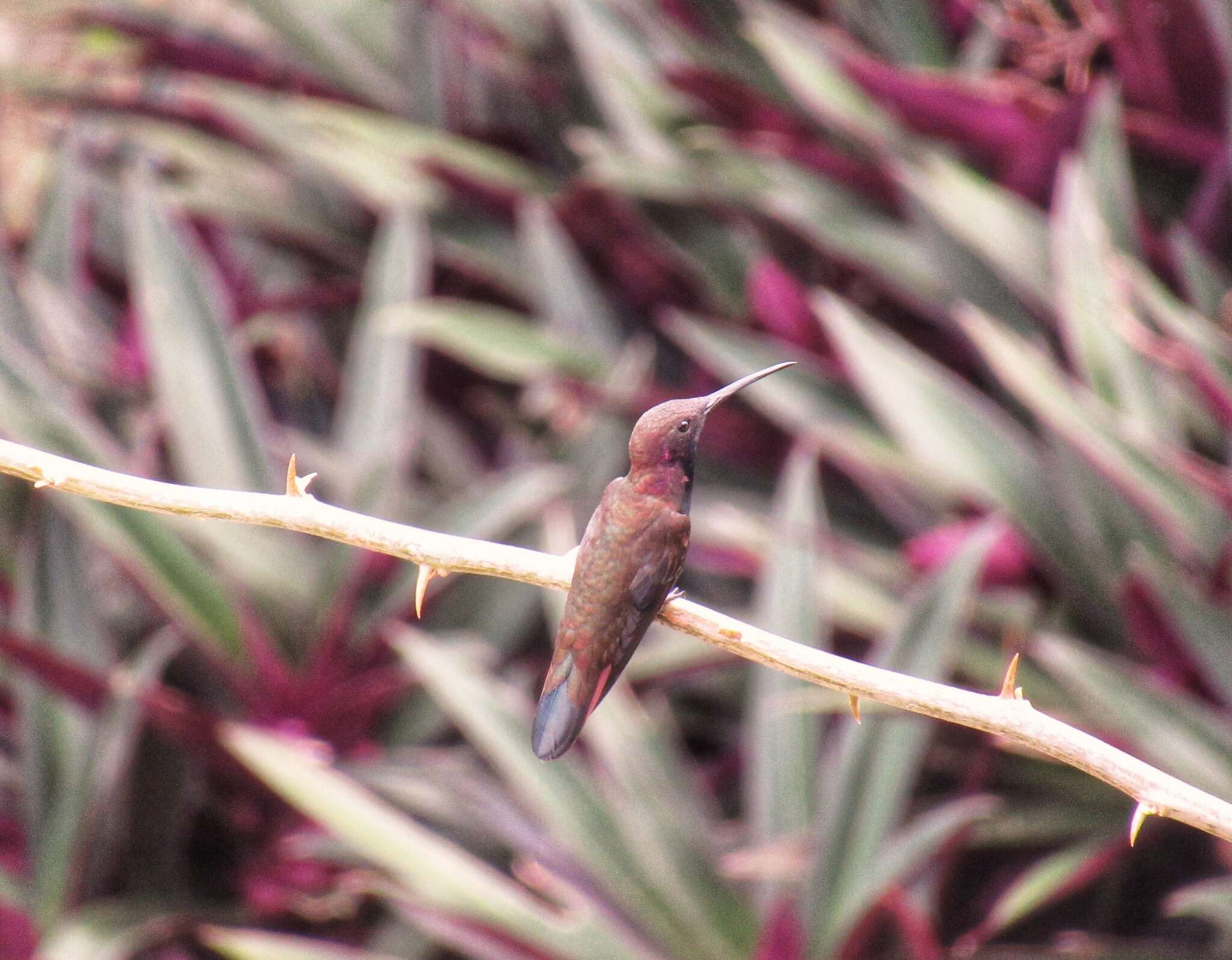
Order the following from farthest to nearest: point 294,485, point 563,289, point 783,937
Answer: point 563,289, point 783,937, point 294,485

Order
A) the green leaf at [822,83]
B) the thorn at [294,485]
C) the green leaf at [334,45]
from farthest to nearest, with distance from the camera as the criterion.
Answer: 1. the green leaf at [334,45]
2. the green leaf at [822,83]
3. the thorn at [294,485]

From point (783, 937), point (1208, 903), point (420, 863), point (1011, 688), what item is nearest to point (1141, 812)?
point (1011, 688)

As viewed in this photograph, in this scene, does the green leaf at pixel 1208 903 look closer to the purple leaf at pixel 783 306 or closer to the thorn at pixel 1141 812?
the thorn at pixel 1141 812

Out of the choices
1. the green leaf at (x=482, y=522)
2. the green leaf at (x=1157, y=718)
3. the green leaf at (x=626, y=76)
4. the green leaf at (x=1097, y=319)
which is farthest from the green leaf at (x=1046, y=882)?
the green leaf at (x=626, y=76)

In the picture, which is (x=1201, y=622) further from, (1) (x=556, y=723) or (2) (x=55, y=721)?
(2) (x=55, y=721)

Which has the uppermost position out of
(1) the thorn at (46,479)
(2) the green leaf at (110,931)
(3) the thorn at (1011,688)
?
(1) the thorn at (46,479)

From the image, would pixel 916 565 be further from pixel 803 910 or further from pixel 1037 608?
pixel 803 910

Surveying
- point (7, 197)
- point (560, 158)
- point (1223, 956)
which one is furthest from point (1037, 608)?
point (7, 197)
